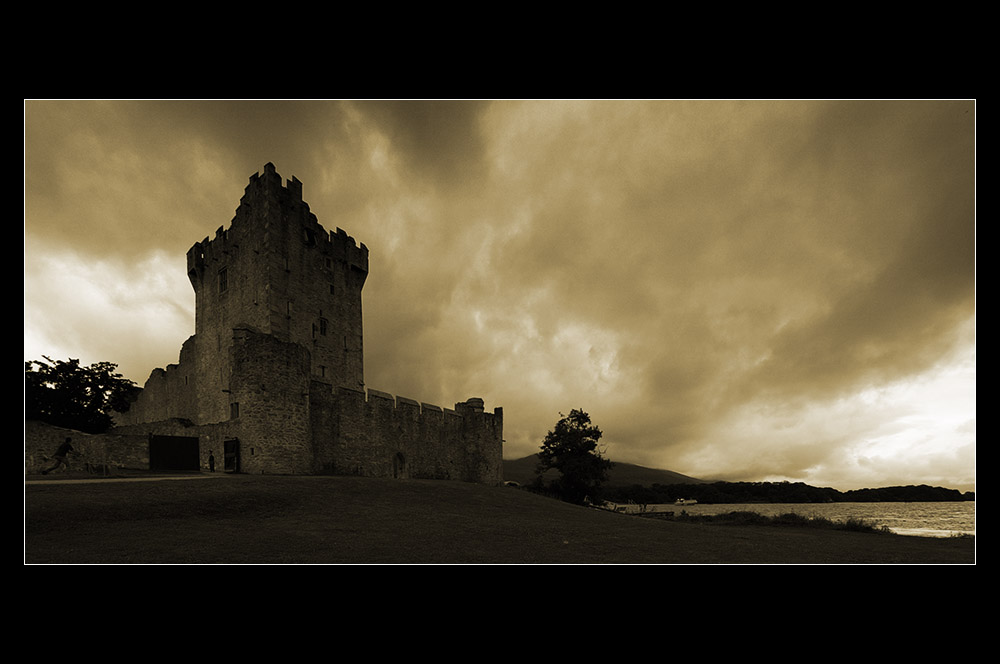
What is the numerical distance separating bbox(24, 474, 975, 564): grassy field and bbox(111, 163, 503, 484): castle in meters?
6.56

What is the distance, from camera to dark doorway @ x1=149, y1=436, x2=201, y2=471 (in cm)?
2520

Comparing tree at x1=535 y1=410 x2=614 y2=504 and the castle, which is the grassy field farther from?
tree at x1=535 y1=410 x2=614 y2=504

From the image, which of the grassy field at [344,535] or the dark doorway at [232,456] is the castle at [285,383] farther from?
the grassy field at [344,535]

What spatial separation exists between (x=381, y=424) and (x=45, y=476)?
Result: 1593cm

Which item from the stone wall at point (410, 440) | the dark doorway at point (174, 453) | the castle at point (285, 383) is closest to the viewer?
the dark doorway at point (174, 453)

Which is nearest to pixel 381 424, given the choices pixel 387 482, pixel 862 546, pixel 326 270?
pixel 387 482

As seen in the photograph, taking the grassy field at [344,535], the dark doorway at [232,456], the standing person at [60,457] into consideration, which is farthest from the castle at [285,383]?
the grassy field at [344,535]

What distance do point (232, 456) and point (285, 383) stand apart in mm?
4004

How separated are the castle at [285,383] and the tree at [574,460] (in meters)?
4.56

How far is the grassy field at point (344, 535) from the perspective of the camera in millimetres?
10758

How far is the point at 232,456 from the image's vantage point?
25.0m

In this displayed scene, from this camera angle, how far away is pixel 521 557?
37.0 ft

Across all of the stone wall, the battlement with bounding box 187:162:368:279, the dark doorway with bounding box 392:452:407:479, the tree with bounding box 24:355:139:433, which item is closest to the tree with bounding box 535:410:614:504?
the stone wall

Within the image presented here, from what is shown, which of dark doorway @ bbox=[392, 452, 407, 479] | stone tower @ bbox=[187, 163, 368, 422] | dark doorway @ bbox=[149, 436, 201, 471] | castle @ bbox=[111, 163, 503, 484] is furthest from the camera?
stone tower @ bbox=[187, 163, 368, 422]
